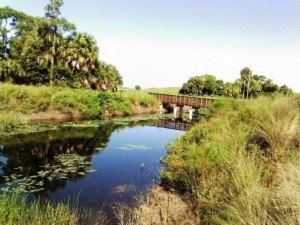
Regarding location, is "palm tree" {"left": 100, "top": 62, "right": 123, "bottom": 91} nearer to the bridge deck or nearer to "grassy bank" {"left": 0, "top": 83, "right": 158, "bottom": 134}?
"grassy bank" {"left": 0, "top": 83, "right": 158, "bottom": 134}

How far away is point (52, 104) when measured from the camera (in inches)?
1241

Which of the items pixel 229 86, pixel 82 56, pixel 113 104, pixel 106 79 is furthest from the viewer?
pixel 229 86

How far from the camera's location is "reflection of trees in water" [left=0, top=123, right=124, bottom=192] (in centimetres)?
1351

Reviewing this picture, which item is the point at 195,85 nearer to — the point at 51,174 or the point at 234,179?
the point at 51,174

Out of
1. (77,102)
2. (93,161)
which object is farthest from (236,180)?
(77,102)

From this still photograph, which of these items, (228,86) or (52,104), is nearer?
(52,104)

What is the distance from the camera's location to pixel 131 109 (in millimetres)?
42906

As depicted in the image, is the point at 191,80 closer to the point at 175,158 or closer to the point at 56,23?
the point at 56,23

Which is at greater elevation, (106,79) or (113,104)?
(106,79)

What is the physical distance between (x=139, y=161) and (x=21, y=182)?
636cm

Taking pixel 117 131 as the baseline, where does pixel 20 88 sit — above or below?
above

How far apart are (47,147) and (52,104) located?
44.7ft

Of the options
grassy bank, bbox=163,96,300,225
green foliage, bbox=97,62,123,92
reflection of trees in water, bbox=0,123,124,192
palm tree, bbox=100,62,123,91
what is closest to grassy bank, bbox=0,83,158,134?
reflection of trees in water, bbox=0,123,124,192

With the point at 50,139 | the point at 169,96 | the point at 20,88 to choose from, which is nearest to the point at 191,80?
the point at 169,96
